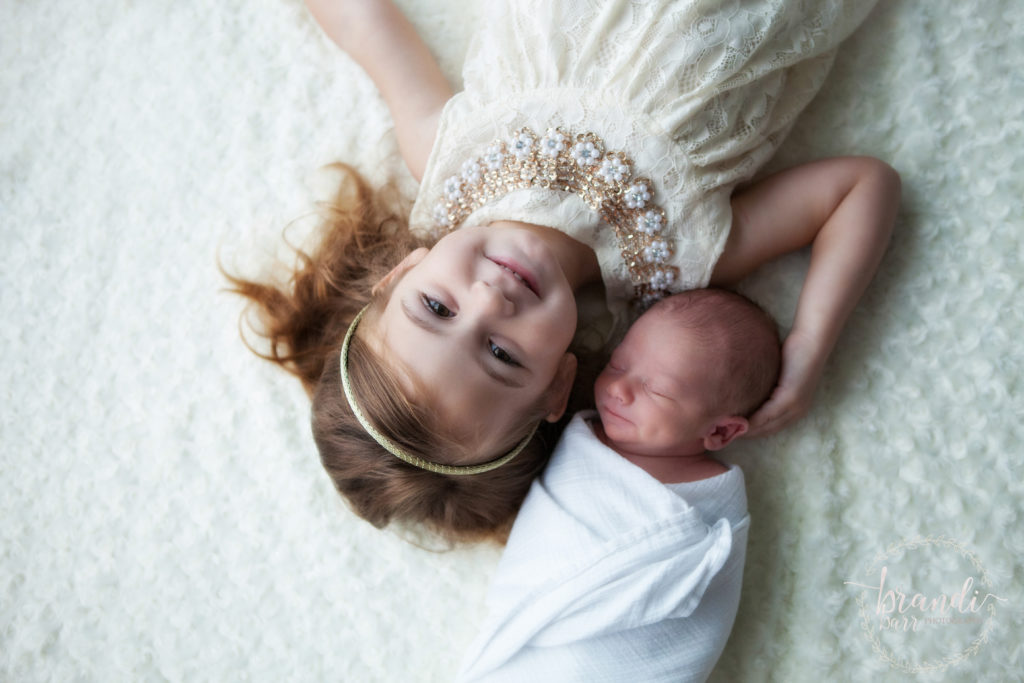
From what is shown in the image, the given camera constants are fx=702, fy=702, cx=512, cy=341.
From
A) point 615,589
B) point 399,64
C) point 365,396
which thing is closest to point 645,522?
point 615,589

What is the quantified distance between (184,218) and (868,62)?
1.20m

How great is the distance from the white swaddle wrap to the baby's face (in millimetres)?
59

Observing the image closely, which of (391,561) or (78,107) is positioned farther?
(78,107)

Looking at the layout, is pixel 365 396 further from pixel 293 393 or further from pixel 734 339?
pixel 734 339

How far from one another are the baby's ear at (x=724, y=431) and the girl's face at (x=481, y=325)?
10.7 inches

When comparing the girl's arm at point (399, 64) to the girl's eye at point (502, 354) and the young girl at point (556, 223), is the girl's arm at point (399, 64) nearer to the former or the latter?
the young girl at point (556, 223)

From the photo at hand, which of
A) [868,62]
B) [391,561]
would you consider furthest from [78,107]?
[868,62]

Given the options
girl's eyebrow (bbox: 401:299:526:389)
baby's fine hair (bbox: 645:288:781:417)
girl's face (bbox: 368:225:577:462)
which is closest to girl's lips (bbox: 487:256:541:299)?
girl's face (bbox: 368:225:577:462)

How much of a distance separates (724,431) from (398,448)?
0.48m

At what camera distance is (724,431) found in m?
1.05

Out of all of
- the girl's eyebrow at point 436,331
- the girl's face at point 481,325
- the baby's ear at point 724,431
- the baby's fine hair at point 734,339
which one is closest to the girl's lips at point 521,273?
the girl's face at point 481,325

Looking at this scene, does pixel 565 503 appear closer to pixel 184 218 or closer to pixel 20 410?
pixel 184 218

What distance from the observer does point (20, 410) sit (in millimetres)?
1241

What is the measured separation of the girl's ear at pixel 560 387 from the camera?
1017mm
